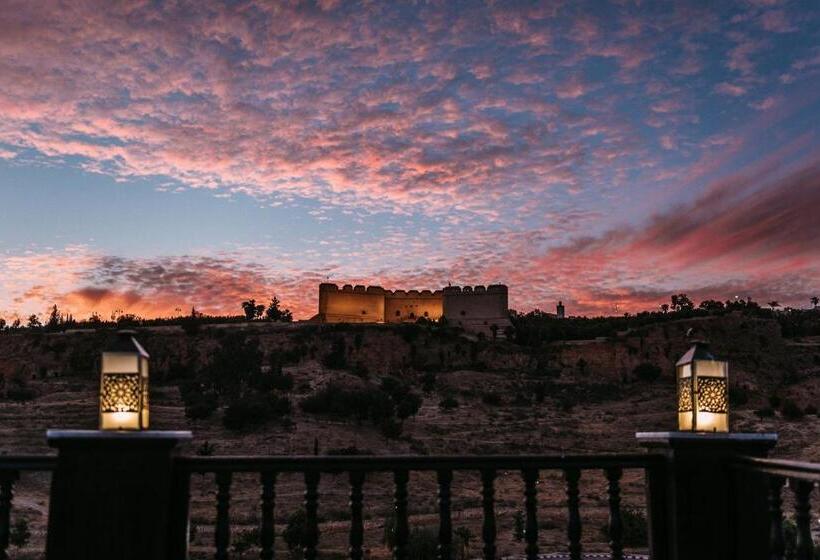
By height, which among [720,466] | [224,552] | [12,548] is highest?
[720,466]

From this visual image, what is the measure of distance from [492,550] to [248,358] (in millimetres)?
31388

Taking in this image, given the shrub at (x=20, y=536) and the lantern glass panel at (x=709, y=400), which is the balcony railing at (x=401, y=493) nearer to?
the lantern glass panel at (x=709, y=400)

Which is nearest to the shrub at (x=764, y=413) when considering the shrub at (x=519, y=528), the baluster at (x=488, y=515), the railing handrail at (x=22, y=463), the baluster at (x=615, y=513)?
the shrub at (x=519, y=528)

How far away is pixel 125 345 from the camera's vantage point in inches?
140

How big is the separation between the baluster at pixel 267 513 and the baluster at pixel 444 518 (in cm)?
87

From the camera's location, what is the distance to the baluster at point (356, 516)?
3.79 m

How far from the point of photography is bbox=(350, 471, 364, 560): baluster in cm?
379

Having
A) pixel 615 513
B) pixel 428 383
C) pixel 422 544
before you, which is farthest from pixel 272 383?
pixel 615 513

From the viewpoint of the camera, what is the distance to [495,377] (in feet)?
124

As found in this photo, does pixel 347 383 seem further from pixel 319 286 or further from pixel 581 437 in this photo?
pixel 319 286

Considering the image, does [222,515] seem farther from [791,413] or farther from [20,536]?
[791,413]

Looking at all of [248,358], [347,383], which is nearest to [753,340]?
[347,383]

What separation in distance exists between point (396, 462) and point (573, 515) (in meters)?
1.03

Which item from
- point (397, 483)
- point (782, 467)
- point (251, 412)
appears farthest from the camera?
point (251, 412)
